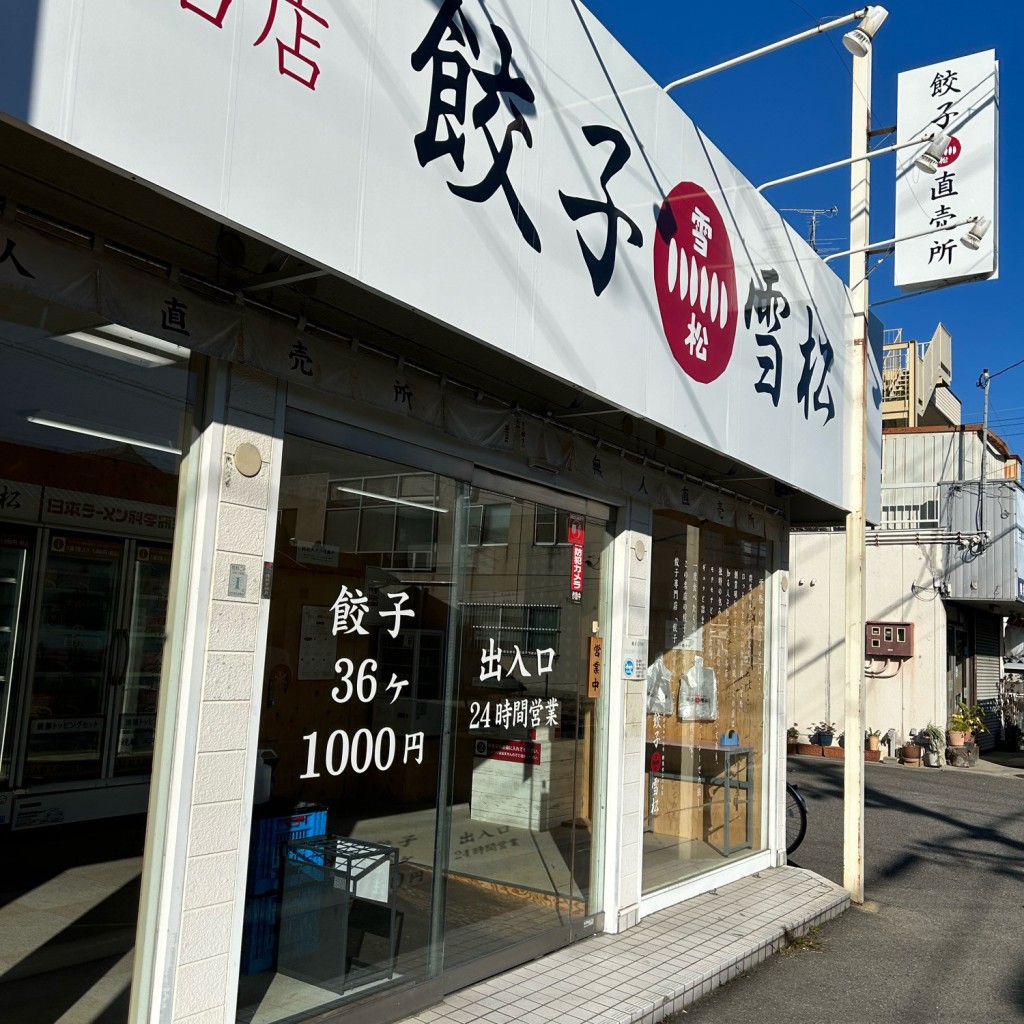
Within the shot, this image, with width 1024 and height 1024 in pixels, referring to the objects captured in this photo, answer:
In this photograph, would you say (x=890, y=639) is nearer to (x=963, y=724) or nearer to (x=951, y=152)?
(x=963, y=724)

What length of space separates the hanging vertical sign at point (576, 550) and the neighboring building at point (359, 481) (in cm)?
5

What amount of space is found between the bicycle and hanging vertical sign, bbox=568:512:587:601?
419 centimetres

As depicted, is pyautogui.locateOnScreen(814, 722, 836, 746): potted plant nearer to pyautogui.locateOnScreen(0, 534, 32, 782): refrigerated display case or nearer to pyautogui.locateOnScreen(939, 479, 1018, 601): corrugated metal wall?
pyautogui.locateOnScreen(939, 479, 1018, 601): corrugated metal wall

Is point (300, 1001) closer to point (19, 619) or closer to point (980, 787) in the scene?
point (19, 619)

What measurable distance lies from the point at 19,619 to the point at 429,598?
14.9ft

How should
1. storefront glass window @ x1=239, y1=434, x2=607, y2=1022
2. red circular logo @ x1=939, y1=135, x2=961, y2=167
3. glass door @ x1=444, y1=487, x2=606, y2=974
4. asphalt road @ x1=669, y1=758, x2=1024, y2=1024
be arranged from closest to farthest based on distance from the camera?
storefront glass window @ x1=239, y1=434, x2=607, y2=1022 < glass door @ x1=444, y1=487, x2=606, y2=974 < asphalt road @ x1=669, y1=758, x2=1024, y2=1024 < red circular logo @ x1=939, y1=135, x2=961, y2=167

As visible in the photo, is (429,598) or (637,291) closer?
(429,598)

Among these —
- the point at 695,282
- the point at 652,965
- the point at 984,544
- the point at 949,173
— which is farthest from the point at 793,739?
the point at 695,282

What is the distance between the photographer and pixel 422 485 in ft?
17.5

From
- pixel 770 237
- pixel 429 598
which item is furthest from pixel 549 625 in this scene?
pixel 770 237

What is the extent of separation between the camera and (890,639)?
2067 cm

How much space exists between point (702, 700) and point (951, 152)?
5.45m

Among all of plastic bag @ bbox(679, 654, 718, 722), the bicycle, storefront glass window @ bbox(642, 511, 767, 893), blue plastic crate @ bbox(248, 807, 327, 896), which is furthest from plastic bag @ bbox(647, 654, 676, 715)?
blue plastic crate @ bbox(248, 807, 327, 896)

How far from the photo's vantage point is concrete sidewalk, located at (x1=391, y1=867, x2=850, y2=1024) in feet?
16.9
